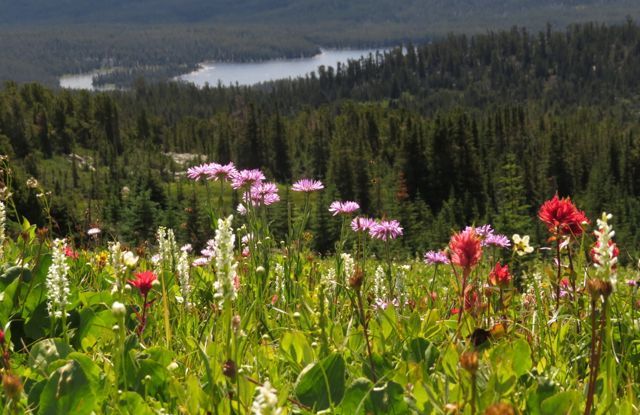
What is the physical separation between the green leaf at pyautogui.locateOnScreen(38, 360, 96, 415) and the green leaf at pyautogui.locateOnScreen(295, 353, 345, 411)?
2.51ft

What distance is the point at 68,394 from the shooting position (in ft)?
7.59

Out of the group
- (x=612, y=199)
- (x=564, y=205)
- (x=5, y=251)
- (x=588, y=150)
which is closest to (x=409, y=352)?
(x=564, y=205)

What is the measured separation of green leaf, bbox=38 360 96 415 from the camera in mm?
2299

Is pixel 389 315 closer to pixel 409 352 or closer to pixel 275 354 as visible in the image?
pixel 409 352

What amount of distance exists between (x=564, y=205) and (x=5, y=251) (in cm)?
421

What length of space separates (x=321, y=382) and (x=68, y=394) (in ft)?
3.00

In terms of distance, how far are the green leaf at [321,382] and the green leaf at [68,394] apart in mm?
766

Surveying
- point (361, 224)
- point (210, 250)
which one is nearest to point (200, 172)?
point (210, 250)

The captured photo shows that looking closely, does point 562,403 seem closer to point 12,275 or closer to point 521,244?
point 521,244

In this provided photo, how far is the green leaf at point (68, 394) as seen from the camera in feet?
7.54

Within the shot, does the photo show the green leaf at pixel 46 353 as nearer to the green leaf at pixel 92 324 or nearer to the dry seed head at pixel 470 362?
the green leaf at pixel 92 324

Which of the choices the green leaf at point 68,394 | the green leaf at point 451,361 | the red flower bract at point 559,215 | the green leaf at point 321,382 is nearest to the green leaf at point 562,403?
the green leaf at point 451,361

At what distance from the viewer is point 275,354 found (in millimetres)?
3236

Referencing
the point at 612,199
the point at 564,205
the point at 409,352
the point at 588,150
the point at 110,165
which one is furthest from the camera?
the point at 110,165
